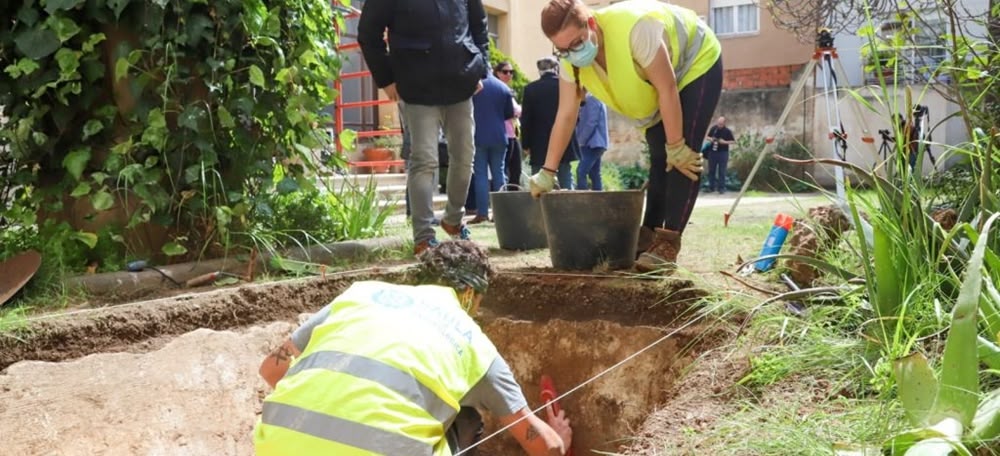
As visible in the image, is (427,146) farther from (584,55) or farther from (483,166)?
(483,166)

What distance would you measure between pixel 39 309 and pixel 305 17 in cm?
209

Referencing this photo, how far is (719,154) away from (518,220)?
10.6m

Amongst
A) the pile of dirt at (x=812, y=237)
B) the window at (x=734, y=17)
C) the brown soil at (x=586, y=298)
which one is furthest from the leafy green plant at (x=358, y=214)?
the window at (x=734, y=17)

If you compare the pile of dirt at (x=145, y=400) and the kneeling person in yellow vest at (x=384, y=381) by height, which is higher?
the kneeling person in yellow vest at (x=384, y=381)

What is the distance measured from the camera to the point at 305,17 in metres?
4.49

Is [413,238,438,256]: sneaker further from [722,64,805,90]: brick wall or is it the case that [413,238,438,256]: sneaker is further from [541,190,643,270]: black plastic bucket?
[722,64,805,90]: brick wall

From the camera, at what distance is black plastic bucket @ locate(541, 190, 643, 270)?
3615 mm

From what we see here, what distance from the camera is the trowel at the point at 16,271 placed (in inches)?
134

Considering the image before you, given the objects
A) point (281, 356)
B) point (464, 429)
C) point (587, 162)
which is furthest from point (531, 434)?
point (587, 162)

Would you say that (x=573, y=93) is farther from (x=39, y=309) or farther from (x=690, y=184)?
(x=39, y=309)

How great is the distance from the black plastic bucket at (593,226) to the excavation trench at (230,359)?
17cm

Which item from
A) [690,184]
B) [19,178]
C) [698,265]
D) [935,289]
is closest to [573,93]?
[690,184]

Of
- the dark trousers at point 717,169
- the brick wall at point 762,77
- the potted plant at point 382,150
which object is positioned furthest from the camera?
the brick wall at point 762,77

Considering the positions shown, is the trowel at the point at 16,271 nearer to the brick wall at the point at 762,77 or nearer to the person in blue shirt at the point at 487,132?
the person in blue shirt at the point at 487,132
